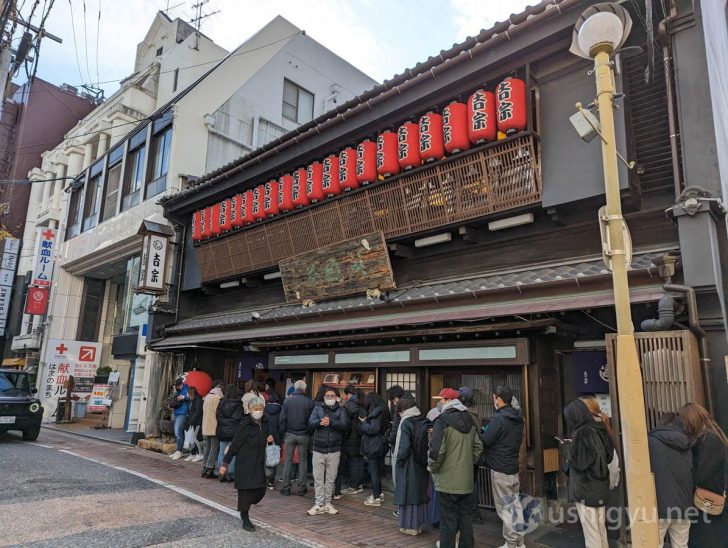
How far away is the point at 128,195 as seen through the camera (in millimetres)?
20688

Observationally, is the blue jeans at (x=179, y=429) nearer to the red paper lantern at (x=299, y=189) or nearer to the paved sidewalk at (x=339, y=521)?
the paved sidewalk at (x=339, y=521)

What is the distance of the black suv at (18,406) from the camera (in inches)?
539

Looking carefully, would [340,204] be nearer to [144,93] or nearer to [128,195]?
[128,195]

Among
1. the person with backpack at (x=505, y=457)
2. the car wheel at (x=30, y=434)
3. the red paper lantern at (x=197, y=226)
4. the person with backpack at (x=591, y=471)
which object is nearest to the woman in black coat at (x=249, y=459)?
the person with backpack at (x=505, y=457)

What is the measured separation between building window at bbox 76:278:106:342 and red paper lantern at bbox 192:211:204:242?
40.9ft

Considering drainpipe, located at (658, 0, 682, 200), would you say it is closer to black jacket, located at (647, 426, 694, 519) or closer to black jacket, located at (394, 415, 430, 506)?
black jacket, located at (647, 426, 694, 519)

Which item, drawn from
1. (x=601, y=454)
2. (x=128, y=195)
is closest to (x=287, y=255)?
(x=601, y=454)

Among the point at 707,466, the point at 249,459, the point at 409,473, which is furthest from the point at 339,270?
the point at 707,466

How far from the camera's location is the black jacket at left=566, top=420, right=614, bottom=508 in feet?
17.4

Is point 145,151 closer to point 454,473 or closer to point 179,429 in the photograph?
point 179,429

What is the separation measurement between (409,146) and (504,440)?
234 inches

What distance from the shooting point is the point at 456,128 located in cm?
884

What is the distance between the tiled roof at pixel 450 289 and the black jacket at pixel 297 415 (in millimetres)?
2372

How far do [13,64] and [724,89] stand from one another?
2110 cm
